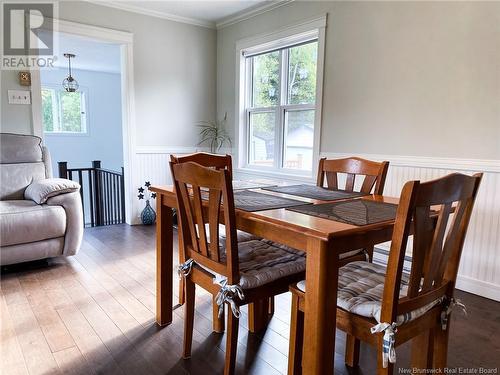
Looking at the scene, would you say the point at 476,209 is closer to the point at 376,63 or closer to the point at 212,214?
the point at 376,63

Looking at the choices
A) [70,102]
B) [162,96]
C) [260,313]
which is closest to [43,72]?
[70,102]

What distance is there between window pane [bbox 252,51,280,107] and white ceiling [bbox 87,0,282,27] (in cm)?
53

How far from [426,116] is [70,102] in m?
6.59

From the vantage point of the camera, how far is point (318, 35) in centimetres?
329

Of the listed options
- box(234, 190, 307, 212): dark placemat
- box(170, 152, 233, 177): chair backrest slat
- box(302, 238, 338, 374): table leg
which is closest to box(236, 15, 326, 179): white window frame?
box(170, 152, 233, 177): chair backrest slat

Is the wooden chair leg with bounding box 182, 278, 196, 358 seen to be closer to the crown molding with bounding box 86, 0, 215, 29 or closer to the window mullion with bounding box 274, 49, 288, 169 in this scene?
the window mullion with bounding box 274, 49, 288, 169

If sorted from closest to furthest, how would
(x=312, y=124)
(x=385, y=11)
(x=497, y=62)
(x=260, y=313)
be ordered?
(x=260, y=313)
(x=497, y=62)
(x=385, y=11)
(x=312, y=124)

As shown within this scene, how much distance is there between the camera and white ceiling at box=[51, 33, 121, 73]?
4.68m

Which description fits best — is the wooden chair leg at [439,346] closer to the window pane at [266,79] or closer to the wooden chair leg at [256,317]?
the wooden chair leg at [256,317]

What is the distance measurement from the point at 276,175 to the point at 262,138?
57 centimetres

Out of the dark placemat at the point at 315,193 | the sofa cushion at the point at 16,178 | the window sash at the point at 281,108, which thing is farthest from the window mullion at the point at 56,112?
the dark placemat at the point at 315,193

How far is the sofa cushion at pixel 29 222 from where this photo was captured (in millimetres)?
2527

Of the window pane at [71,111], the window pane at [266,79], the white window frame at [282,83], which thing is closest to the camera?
the white window frame at [282,83]

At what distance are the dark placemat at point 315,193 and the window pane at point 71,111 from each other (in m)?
6.26
